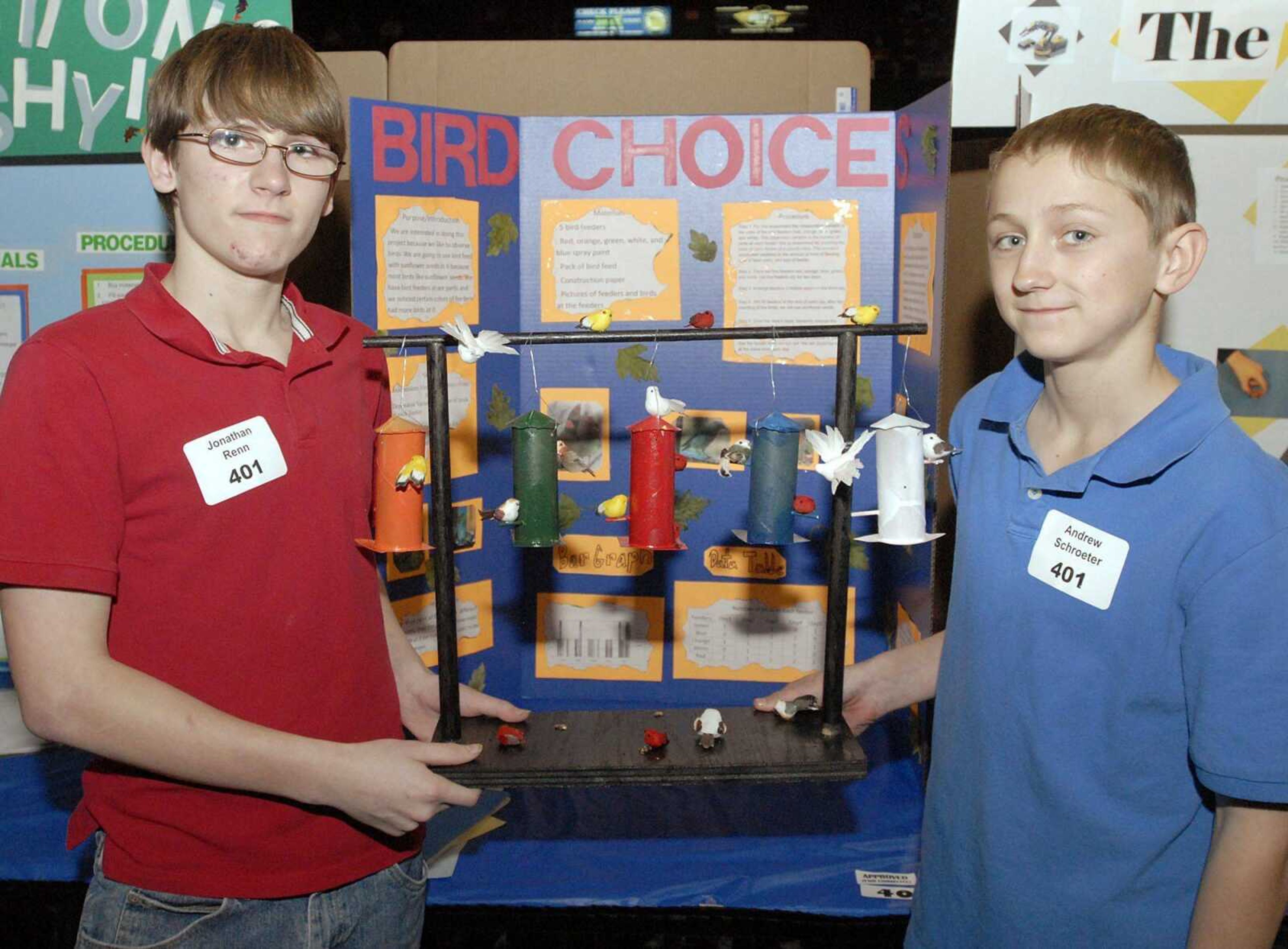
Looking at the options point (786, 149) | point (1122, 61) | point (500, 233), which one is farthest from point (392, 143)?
point (1122, 61)

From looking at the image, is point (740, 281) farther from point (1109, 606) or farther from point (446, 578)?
point (1109, 606)

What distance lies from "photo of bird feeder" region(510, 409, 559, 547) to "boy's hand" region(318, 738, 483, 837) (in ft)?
0.87

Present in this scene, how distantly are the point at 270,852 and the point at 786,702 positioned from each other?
62 cm

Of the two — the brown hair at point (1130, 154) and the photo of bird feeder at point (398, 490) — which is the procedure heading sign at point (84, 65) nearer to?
the photo of bird feeder at point (398, 490)

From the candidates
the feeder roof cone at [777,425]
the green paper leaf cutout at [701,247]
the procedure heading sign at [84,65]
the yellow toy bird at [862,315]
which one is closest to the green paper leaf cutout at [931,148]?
the green paper leaf cutout at [701,247]

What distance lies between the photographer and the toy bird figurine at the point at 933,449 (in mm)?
1178

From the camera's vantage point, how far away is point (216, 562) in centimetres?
114

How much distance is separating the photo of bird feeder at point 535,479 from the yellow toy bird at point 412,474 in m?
0.10

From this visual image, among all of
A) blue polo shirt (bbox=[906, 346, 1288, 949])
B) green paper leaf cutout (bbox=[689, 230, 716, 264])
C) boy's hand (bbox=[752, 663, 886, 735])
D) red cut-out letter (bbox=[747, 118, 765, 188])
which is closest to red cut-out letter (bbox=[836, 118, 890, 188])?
red cut-out letter (bbox=[747, 118, 765, 188])

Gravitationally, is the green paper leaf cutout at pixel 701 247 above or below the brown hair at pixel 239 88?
below

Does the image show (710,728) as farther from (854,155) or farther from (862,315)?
(854,155)

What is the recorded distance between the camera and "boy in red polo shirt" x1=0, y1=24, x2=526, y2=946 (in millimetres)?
1041

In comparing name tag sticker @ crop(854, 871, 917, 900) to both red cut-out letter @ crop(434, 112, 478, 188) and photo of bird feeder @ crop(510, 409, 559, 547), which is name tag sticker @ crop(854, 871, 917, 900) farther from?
red cut-out letter @ crop(434, 112, 478, 188)

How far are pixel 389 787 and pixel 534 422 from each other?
424 mm
